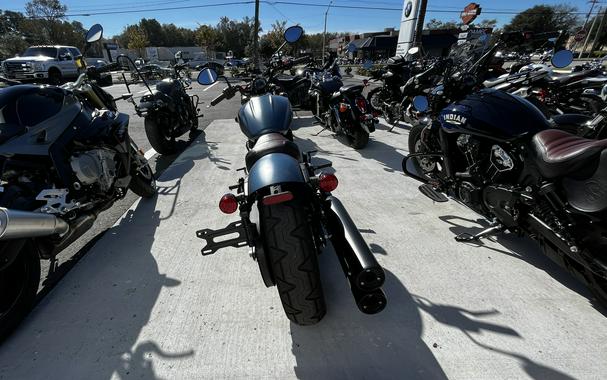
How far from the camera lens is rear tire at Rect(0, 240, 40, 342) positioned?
1.83 meters

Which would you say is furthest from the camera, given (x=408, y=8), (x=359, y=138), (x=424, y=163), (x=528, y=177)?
(x=408, y=8)

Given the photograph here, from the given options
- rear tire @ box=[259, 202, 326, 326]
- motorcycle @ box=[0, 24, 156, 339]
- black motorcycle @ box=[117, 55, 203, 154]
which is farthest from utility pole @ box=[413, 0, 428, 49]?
rear tire @ box=[259, 202, 326, 326]

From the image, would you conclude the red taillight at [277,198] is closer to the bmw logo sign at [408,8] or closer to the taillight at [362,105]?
the taillight at [362,105]

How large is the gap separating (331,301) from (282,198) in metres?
0.97

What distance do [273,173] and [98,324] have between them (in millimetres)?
1499

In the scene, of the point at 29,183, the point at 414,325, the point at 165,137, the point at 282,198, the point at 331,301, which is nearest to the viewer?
the point at 282,198

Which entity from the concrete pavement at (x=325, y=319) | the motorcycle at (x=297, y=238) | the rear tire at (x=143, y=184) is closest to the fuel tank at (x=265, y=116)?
the motorcycle at (x=297, y=238)

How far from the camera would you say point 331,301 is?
2004 millimetres

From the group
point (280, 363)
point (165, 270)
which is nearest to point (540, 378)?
point (280, 363)

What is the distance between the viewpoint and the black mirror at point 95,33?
→ 327cm

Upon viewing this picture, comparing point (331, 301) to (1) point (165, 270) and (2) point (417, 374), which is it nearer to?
(2) point (417, 374)

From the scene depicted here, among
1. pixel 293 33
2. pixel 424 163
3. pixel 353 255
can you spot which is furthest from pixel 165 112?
pixel 353 255

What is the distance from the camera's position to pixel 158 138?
486 centimetres

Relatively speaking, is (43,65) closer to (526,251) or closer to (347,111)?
(347,111)
